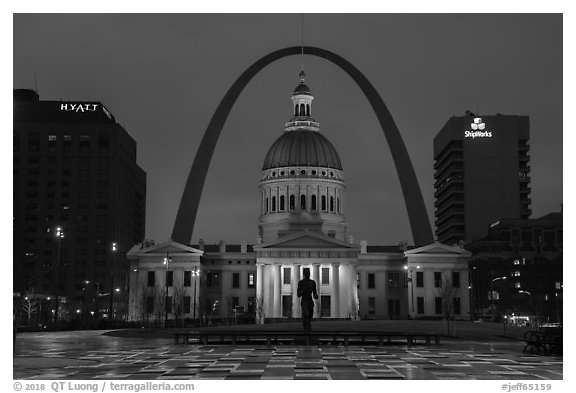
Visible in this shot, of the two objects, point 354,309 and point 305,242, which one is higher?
point 305,242

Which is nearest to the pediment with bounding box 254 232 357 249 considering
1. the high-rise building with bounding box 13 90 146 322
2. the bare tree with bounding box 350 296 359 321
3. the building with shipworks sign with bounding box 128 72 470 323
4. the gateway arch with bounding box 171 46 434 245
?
the building with shipworks sign with bounding box 128 72 470 323

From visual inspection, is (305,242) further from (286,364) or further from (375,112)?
(286,364)

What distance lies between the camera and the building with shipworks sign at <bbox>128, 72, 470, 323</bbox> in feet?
453

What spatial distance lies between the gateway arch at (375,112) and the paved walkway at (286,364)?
83.8 meters

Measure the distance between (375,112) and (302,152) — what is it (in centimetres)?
4089

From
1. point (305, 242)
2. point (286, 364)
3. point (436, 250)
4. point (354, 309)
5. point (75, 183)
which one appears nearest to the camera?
point (286, 364)

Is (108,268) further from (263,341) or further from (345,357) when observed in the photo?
(345,357)

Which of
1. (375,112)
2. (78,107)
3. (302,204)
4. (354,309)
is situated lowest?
(354,309)

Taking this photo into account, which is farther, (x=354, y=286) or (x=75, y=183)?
(x=75, y=183)

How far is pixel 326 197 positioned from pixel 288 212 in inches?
339

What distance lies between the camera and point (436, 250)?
461ft

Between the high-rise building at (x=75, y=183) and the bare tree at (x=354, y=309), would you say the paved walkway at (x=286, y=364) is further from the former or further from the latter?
the high-rise building at (x=75, y=183)

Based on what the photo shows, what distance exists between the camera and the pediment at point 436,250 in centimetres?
13850

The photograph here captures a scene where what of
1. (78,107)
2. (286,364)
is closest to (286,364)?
(286,364)
